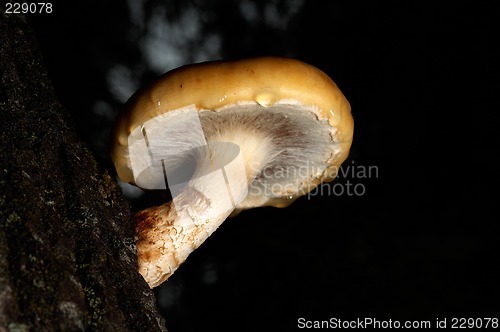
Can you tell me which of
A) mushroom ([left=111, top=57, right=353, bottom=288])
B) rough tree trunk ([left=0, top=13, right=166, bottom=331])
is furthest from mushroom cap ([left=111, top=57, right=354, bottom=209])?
rough tree trunk ([left=0, top=13, right=166, bottom=331])

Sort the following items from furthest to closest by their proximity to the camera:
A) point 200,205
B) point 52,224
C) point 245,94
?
point 200,205 < point 245,94 < point 52,224

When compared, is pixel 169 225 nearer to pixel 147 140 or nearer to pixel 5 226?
pixel 147 140

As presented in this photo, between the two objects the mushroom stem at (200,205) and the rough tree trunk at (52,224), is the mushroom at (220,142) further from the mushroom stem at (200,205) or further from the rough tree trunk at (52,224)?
the rough tree trunk at (52,224)

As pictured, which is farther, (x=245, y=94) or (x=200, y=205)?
(x=200, y=205)

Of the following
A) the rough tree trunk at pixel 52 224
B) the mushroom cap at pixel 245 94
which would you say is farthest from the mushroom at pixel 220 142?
the rough tree trunk at pixel 52 224

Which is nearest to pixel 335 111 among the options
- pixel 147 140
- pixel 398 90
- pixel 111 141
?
pixel 147 140

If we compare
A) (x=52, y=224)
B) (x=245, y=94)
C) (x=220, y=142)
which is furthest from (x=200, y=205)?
(x=52, y=224)

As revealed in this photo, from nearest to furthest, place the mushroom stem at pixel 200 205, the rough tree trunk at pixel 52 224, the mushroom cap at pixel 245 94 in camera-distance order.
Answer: the rough tree trunk at pixel 52 224
the mushroom cap at pixel 245 94
the mushroom stem at pixel 200 205

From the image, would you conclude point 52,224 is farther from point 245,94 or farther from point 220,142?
point 220,142
